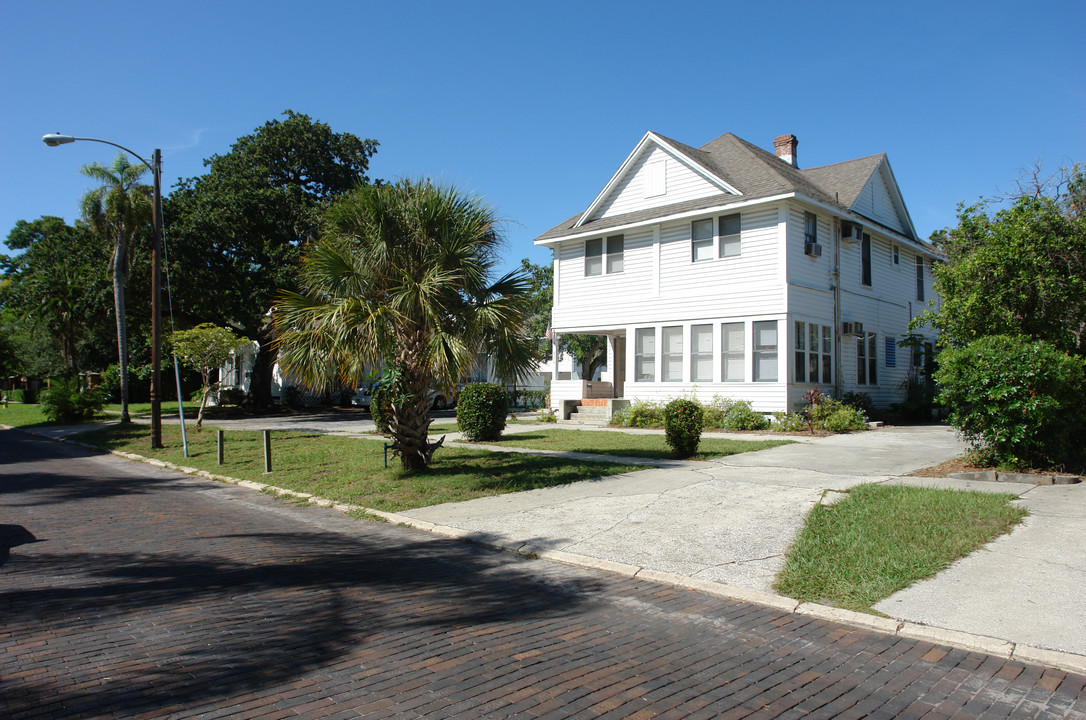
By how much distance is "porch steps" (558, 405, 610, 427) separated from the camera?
22.8 meters

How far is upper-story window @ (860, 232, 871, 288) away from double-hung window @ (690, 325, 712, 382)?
6217 mm

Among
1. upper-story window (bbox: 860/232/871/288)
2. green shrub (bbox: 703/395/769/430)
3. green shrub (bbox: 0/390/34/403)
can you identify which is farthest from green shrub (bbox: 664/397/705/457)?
green shrub (bbox: 0/390/34/403)

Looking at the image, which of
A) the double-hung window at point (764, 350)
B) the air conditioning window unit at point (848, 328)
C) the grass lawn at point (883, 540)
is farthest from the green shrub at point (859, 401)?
the grass lawn at point (883, 540)

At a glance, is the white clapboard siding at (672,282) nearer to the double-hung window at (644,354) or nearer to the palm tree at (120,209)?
the double-hung window at (644,354)

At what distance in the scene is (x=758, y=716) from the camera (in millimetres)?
3727

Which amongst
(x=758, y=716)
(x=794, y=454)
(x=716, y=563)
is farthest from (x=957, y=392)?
(x=758, y=716)

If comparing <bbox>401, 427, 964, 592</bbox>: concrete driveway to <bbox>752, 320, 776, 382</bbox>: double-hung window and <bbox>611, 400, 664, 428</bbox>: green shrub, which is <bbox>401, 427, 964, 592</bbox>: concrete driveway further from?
<bbox>611, 400, 664, 428</bbox>: green shrub

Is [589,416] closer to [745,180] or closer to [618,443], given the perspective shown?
[618,443]

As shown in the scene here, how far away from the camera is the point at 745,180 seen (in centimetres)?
2116

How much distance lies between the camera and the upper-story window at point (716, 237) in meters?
20.7

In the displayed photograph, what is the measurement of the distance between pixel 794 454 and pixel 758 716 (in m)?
10.8

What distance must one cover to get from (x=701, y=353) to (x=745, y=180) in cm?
538

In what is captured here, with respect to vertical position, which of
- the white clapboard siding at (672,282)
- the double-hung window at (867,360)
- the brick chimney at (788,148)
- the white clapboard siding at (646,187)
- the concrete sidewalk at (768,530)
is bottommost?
the concrete sidewalk at (768,530)

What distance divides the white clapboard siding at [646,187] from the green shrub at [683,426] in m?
10.1
